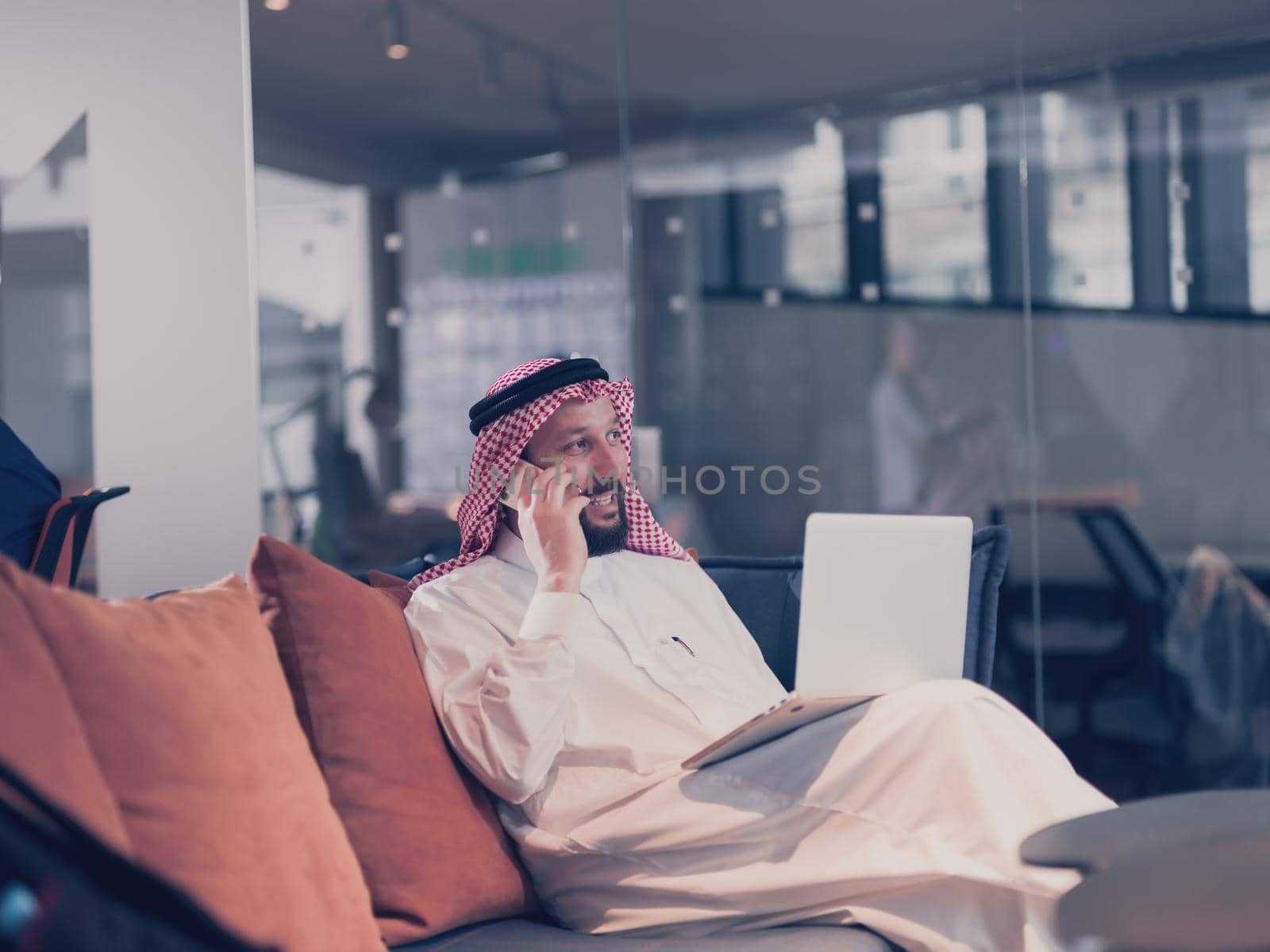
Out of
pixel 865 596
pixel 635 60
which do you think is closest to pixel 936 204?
pixel 635 60

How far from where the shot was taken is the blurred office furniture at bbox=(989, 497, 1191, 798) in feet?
12.4

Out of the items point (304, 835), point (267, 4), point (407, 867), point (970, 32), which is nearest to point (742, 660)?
point (407, 867)

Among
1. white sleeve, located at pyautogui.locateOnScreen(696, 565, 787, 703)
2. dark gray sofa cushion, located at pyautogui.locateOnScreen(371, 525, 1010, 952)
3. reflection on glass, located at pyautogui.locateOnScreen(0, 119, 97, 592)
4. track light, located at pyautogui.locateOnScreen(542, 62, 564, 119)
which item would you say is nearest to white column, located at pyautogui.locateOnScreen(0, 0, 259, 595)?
reflection on glass, located at pyautogui.locateOnScreen(0, 119, 97, 592)

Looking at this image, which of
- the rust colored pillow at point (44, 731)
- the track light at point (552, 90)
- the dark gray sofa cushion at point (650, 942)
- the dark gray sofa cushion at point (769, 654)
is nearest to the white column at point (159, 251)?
the track light at point (552, 90)

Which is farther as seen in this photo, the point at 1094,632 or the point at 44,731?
the point at 1094,632

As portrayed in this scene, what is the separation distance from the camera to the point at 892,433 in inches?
154

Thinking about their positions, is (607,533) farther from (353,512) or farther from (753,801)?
(353,512)

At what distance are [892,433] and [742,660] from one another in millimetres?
1804

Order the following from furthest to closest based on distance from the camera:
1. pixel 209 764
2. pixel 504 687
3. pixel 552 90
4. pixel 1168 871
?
pixel 552 90, pixel 504 687, pixel 209 764, pixel 1168 871

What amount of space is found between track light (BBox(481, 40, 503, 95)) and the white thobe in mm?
2478

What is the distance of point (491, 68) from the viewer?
13.3 ft

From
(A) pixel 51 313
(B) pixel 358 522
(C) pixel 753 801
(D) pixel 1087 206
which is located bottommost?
(C) pixel 753 801

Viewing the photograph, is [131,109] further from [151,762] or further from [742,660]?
[151,762]

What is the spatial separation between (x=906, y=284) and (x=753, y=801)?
2455 millimetres
